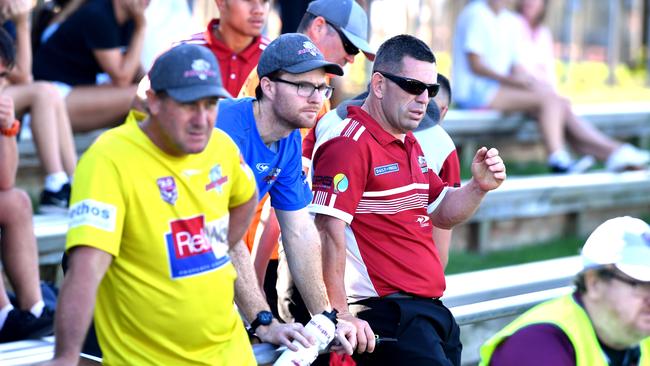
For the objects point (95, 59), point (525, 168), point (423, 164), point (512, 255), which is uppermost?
point (95, 59)

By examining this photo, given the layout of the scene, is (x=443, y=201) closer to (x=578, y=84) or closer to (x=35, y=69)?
(x=35, y=69)

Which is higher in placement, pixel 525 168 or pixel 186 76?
pixel 186 76

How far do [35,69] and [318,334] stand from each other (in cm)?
369

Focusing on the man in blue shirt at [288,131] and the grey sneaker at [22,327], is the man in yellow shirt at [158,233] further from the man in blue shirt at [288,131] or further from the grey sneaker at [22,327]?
the grey sneaker at [22,327]

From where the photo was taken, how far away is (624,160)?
9.53 meters

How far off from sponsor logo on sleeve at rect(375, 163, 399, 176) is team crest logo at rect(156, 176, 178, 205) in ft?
4.50

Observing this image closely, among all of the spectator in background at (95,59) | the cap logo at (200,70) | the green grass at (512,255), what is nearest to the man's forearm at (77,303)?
the cap logo at (200,70)

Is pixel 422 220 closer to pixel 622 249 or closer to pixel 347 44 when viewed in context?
pixel 347 44

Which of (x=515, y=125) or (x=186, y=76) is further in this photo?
(x=515, y=125)

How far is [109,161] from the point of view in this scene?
125 inches

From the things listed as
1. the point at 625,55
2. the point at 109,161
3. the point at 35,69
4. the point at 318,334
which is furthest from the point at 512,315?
the point at 625,55

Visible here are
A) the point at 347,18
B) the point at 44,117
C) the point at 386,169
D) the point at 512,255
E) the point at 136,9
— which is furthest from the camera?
the point at 512,255

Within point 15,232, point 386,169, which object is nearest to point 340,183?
point 386,169

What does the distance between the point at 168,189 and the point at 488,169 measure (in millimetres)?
1609
